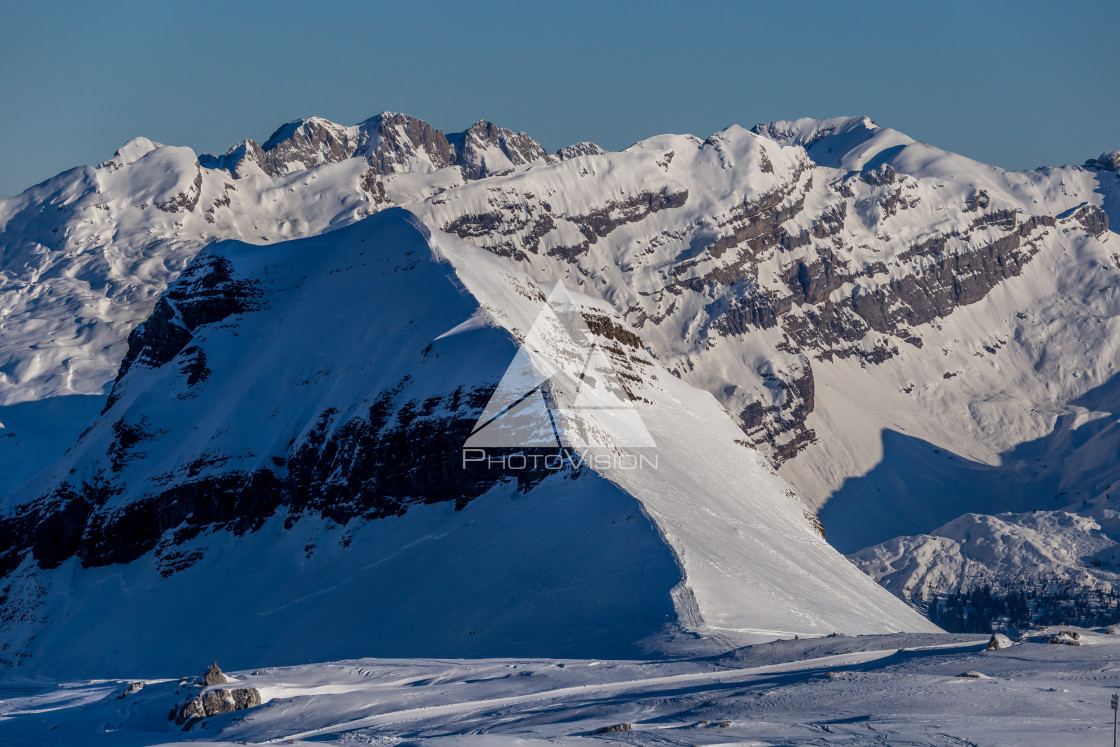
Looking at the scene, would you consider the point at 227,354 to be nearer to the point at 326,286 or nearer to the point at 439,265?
the point at 326,286

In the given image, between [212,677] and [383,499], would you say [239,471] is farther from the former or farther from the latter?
[212,677]

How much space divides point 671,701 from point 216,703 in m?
26.1

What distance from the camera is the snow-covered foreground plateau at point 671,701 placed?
192 ft

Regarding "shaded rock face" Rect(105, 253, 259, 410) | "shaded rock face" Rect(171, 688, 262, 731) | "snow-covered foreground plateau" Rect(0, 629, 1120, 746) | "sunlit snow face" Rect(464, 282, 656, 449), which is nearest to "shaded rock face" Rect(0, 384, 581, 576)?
"sunlit snow face" Rect(464, 282, 656, 449)

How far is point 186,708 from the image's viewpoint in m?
77.0

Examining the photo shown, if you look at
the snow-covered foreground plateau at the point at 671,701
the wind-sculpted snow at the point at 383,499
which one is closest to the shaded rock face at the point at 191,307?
the wind-sculpted snow at the point at 383,499

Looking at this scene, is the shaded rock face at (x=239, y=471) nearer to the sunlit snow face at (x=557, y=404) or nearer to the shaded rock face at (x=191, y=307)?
the shaded rock face at (x=191, y=307)

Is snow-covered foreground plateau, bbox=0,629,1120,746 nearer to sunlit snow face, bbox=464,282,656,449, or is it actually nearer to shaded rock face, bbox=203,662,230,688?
shaded rock face, bbox=203,662,230,688

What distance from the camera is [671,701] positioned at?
67.4 metres

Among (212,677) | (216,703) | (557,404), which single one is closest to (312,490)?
(557,404)

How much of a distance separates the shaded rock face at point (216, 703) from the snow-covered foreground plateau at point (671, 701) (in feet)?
2.54

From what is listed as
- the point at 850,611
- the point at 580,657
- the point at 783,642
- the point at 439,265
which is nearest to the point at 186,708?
the point at 580,657

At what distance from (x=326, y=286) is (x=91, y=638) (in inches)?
2019

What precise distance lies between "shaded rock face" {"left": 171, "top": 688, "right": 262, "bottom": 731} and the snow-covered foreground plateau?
2.54 ft
